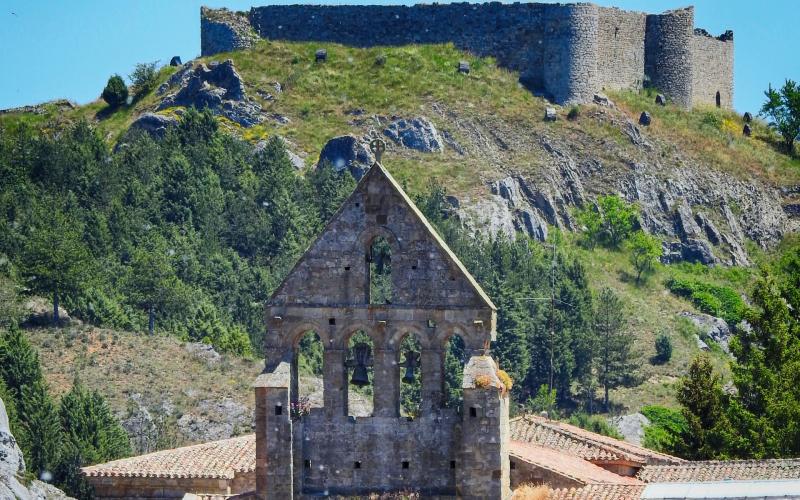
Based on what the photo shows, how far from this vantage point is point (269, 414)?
44500 millimetres

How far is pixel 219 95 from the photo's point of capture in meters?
141

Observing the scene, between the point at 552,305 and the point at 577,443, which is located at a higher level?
the point at 552,305

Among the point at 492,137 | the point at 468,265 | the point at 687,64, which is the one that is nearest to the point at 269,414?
the point at 468,265

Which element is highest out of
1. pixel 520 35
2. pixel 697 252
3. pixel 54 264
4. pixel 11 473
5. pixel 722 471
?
pixel 520 35

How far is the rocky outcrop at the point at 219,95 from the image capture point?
14062 centimetres

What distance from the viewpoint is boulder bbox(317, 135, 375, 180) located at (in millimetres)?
129250

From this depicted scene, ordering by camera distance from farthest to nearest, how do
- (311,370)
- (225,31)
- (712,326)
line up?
(225,31) → (712,326) → (311,370)

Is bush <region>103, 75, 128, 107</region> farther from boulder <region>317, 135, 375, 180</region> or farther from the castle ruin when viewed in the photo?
the castle ruin

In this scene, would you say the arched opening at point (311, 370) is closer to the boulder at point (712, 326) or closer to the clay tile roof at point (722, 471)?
the clay tile roof at point (722, 471)

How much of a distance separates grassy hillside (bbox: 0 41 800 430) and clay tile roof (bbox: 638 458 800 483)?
215ft

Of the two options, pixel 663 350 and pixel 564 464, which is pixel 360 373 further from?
pixel 663 350

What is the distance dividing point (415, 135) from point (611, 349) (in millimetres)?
28181

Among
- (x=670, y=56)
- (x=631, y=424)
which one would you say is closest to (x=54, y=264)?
(x=631, y=424)

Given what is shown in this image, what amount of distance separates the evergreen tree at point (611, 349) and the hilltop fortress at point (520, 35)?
31526 millimetres
